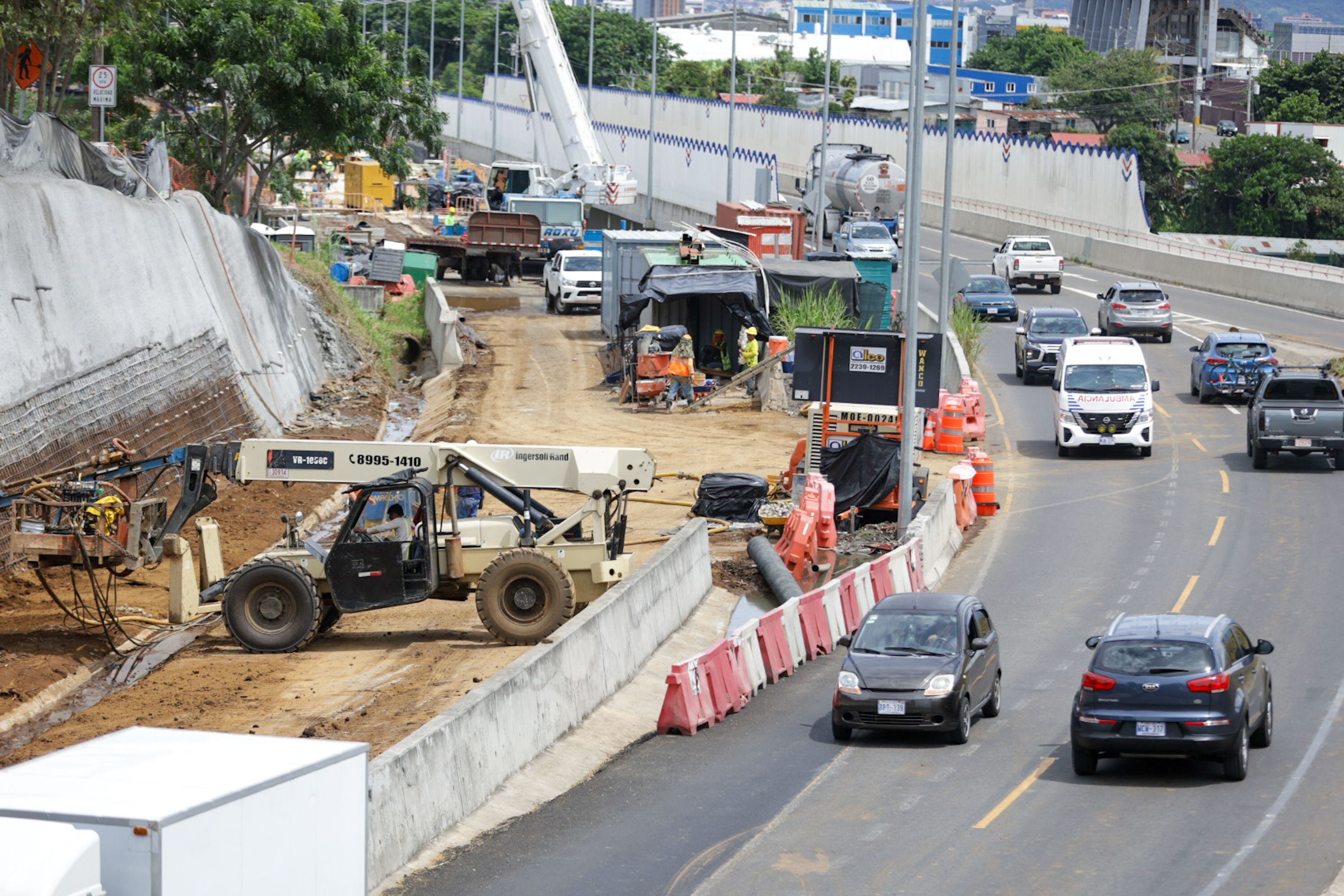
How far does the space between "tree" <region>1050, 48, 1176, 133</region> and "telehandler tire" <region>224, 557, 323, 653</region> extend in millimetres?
126204

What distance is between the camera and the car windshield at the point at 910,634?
1791 centimetres

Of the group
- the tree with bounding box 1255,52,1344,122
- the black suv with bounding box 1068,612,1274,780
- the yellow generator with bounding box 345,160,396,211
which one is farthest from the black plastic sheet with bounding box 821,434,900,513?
the tree with bounding box 1255,52,1344,122

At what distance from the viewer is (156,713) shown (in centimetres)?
1795

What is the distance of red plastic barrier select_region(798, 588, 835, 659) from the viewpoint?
70.6 ft

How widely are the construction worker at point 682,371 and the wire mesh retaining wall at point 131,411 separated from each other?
33.2 ft

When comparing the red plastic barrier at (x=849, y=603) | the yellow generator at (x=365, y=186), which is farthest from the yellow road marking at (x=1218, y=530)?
the yellow generator at (x=365, y=186)

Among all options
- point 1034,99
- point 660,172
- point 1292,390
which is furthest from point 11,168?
point 1034,99

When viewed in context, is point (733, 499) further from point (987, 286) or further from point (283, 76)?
point (987, 286)

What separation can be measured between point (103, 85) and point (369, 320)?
63.2 feet

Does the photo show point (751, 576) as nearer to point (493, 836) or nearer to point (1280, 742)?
point (1280, 742)

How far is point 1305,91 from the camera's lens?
125188mm

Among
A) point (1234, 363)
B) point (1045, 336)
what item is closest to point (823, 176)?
point (1045, 336)

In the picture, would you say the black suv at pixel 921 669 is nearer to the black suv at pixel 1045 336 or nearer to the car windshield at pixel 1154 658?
the car windshield at pixel 1154 658

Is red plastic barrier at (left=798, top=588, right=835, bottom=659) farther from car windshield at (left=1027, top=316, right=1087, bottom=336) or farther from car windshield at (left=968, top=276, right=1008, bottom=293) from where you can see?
car windshield at (left=968, top=276, right=1008, bottom=293)
